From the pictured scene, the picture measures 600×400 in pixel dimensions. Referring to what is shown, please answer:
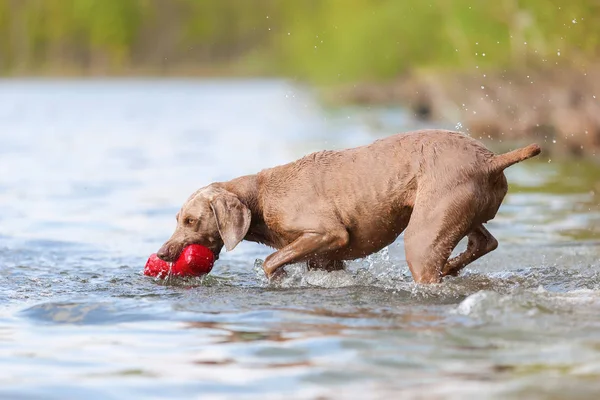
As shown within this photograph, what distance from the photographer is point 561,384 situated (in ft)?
19.8

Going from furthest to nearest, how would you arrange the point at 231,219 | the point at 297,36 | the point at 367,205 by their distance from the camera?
the point at 297,36 < the point at 231,219 < the point at 367,205

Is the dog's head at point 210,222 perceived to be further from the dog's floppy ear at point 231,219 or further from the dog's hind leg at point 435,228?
the dog's hind leg at point 435,228

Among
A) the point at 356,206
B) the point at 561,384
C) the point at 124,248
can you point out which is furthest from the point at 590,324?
the point at 124,248

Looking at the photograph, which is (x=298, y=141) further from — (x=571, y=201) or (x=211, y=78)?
(x=211, y=78)

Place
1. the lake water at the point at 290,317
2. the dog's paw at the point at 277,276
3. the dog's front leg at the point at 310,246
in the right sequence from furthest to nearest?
the dog's paw at the point at 277,276, the dog's front leg at the point at 310,246, the lake water at the point at 290,317

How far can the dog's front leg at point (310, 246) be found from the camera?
29.2ft

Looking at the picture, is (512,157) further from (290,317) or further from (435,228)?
(290,317)

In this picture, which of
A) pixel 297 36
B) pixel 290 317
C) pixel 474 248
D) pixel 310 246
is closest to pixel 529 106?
pixel 474 248

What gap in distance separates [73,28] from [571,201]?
112 m

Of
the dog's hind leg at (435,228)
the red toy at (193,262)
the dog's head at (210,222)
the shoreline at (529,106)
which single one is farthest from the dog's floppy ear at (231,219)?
the shoreline at (529,106)

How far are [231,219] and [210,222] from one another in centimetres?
25

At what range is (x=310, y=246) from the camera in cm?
893

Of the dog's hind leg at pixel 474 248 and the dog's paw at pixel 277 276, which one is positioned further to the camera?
the dog's hind leg at pixel 474 248

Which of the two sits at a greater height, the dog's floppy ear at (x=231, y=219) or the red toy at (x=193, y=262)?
the dog's floppy ear at (x=231, y=219)
